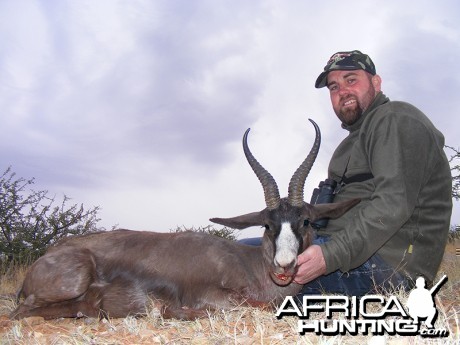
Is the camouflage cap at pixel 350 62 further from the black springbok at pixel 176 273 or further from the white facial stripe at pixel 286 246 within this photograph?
the white facial stripe at pixel 286 246

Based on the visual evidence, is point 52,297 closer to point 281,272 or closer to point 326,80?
point 281,272

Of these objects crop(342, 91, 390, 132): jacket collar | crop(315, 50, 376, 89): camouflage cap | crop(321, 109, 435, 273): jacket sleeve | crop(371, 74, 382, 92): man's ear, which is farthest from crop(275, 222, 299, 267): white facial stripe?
crop(371, 74, 382, 92): man's ear

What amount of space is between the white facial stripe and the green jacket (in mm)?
320

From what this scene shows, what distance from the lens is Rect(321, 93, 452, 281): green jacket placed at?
16.9 ft

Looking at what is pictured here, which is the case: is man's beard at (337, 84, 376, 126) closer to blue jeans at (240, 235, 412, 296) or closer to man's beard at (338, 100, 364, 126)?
man's beard at (338, 100, 364, 126)

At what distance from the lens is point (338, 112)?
6656 mm

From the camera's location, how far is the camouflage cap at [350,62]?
6.50m

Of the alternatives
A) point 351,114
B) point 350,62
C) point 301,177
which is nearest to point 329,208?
point 301,177

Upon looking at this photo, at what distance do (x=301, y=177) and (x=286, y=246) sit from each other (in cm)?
102

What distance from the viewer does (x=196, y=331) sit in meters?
4.36

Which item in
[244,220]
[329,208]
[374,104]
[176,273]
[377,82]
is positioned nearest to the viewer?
[329,208]

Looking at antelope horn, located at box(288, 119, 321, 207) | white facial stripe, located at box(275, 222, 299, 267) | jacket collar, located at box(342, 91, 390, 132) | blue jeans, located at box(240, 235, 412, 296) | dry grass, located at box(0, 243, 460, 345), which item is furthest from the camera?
jacket collar, located at box(342, 91, 390, 132)

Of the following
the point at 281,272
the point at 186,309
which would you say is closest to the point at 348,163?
the point at 281,272

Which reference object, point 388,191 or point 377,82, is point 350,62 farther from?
point 388,191
